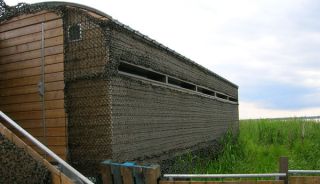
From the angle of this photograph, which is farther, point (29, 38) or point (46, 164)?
point (29, 38)

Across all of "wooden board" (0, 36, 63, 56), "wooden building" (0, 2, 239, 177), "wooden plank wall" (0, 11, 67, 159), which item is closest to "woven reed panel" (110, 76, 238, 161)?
"wooden building" (0, 2, 239, 177)

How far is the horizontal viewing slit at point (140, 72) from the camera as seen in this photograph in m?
6.82

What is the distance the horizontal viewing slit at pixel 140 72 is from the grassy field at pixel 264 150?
197 centimetres

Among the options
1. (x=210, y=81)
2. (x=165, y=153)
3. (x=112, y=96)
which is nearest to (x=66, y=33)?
(x=112, y=96)

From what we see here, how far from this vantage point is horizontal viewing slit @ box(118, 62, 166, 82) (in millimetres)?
6821

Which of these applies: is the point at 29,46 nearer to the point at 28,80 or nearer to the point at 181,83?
the point at 28,80

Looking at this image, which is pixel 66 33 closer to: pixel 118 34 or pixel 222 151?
pixel 118 34

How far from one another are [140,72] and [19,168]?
3221 mm

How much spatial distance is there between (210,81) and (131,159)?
6.77 metres

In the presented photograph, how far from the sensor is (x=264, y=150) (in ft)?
44.7

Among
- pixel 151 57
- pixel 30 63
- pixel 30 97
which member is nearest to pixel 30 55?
pixel 30 63

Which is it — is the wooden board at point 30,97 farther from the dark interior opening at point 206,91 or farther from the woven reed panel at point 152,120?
the dark interior opening at point 206,91

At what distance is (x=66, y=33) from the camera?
661 cm

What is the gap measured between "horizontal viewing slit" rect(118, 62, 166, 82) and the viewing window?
0.82 meters
